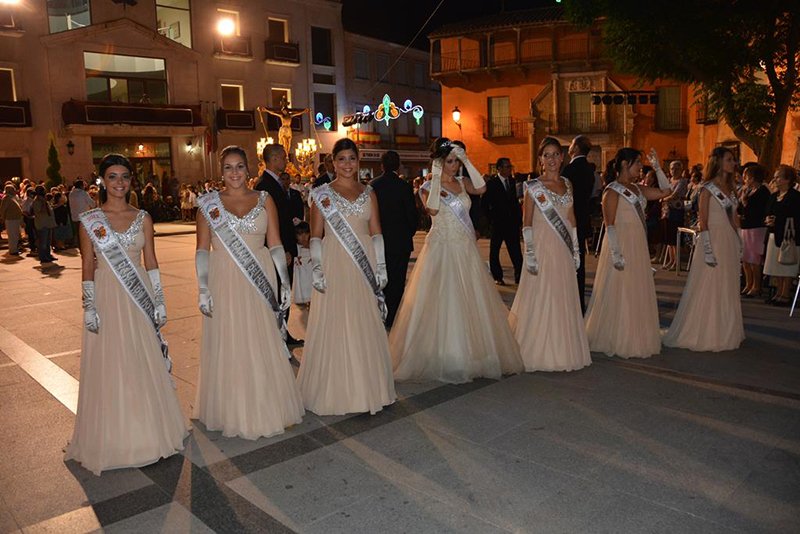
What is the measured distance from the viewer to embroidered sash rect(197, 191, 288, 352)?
4.28 meters

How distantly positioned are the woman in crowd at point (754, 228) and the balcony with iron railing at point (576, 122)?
21.6m

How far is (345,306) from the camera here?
4.67m

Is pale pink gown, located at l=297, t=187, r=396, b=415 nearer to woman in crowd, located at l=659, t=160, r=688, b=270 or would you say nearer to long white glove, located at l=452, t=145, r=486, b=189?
long white glove, located at l=452, t=145, r=486, b=189

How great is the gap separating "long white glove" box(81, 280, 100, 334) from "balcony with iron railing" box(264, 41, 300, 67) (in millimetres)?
30593

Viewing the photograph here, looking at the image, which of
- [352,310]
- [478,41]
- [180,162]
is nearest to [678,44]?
[352,310]

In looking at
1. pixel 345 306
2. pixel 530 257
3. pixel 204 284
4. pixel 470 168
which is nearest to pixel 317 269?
pixel 345 306

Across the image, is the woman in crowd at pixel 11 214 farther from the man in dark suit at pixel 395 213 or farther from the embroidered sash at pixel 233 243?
the embroidered sash at pixel 233 243

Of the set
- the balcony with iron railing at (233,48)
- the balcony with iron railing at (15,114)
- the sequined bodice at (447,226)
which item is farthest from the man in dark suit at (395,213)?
the balcony with iron railing at (233,48)

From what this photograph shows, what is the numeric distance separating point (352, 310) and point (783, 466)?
2.84m

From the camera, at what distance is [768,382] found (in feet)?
17.0

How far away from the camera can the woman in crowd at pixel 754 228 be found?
8.70 metres

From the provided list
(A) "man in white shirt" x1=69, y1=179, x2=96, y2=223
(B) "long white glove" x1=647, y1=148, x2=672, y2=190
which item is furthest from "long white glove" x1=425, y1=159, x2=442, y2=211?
(A) "man in white shirt" x1=69, y1=179, x2=96, y2=223

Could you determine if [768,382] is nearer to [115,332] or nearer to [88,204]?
[115,332]

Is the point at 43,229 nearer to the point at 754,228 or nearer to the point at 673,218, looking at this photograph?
the point at 673,218
